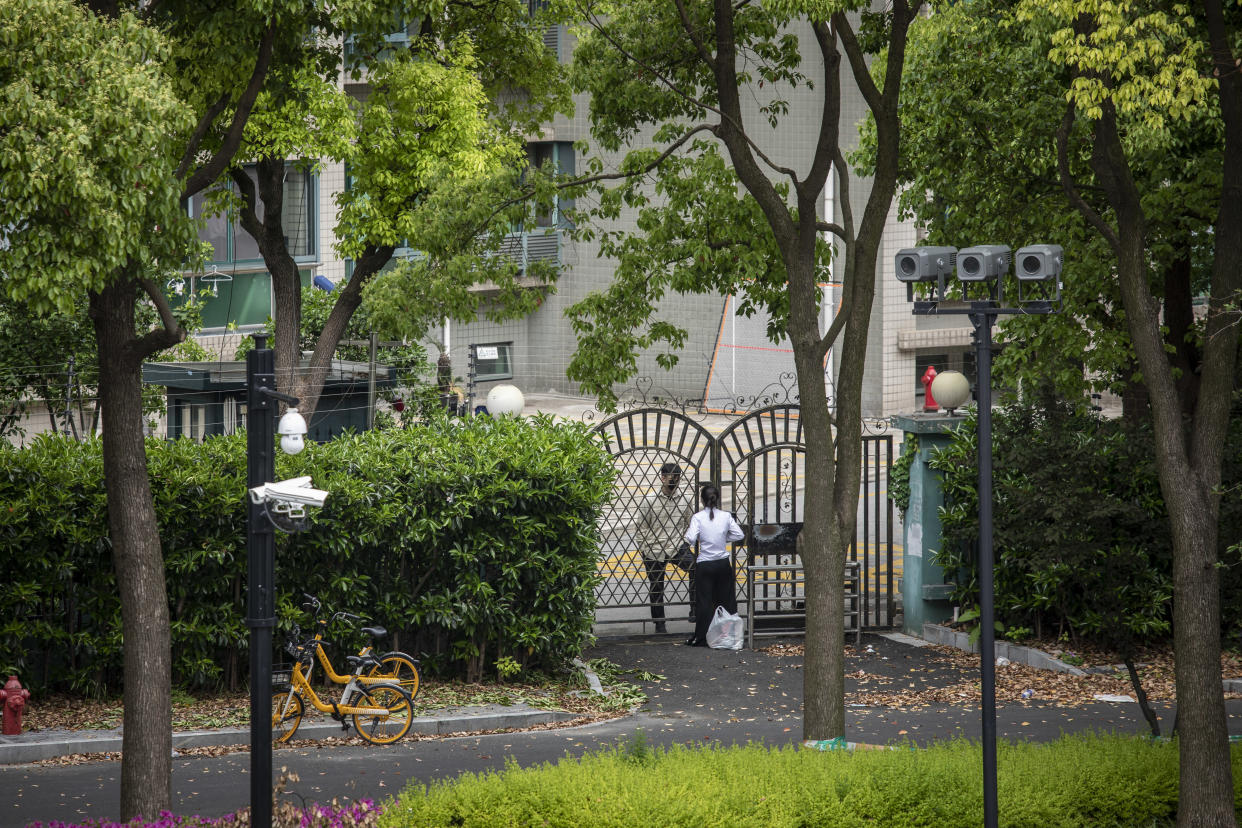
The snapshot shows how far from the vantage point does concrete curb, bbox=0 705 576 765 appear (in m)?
11.6

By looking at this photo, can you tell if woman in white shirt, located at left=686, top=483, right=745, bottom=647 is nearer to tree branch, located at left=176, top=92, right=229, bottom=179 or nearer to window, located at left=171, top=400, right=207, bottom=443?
tree branch, located at left=176, top=92, right=229, bottom=179

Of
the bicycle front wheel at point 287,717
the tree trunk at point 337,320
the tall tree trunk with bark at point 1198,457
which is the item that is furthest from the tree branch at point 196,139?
the tree trunk at point 337,320

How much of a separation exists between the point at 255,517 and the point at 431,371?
14.3 meters

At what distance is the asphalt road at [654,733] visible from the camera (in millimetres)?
10656

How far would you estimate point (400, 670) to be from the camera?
1328 centimetres

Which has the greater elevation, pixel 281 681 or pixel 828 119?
pixel 828 119

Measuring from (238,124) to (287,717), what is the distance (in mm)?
5485

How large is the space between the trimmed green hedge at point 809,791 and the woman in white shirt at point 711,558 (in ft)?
19.4

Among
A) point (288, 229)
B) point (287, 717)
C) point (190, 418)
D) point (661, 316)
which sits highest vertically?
point (288, 229)

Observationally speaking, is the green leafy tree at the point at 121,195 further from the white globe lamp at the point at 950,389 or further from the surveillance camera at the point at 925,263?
the white globe lamp at the point at 950,389

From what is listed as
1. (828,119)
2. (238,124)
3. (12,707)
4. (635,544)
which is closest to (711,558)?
(635,544)

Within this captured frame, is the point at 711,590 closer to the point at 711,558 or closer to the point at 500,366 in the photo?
the point at 711,558

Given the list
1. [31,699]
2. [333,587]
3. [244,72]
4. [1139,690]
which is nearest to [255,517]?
[244,72]

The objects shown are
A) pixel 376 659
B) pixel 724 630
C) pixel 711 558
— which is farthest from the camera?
pixel 724 630
